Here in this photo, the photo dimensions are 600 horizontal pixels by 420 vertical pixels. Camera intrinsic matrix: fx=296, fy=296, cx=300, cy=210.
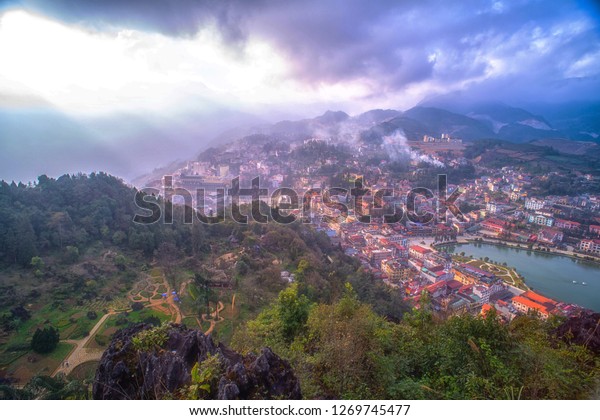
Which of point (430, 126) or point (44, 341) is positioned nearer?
point (44, 341)

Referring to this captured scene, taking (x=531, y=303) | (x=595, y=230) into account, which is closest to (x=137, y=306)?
(x=531, y=303)

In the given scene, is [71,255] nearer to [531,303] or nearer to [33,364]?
[33,364]

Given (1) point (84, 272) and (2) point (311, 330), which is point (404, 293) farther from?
(1) point (84, 272)

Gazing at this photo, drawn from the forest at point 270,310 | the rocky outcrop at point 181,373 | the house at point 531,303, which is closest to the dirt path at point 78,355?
the forest at point 270,310

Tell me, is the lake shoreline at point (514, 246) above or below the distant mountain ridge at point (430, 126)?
below

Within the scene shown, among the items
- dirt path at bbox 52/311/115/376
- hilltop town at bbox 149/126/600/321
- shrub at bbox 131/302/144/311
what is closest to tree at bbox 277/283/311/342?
hilltop town at bbox 149/126/600/321

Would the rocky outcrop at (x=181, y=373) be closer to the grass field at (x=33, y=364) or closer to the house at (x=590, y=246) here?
the grass field at (x=33, y=364)
